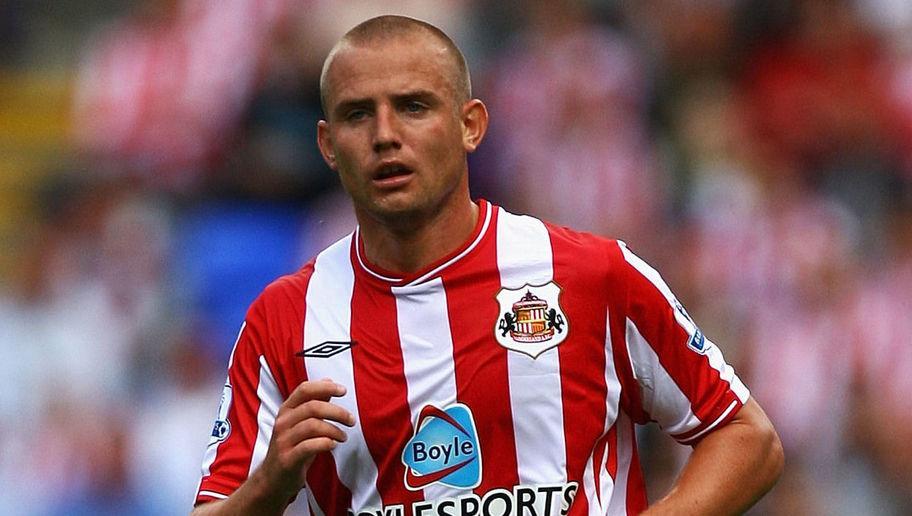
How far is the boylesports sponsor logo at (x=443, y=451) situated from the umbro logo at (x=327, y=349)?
267mm

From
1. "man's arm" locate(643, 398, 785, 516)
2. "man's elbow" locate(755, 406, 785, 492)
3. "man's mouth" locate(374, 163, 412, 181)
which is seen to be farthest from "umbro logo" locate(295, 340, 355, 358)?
"man's elbow" locate(755, 406, 785, 492)

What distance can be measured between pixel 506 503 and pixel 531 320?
433 millimetres

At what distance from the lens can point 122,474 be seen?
24.7 feet

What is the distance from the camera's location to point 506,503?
366 centimetres

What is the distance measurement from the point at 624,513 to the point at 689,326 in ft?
1.55

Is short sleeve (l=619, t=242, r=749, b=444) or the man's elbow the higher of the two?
short sleeve (l=619, t=242, r=749, b=444)

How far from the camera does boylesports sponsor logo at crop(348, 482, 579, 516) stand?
3658 mm

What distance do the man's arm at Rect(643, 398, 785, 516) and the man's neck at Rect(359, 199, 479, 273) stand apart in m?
0.77

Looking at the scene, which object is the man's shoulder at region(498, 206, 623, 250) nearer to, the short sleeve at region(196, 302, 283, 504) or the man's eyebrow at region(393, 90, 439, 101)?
the man's eyebrow at region(393, 90, 439, 101)

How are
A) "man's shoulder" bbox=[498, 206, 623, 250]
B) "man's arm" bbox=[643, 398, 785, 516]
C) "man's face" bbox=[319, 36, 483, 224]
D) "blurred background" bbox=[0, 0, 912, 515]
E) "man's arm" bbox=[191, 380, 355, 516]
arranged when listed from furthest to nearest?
1. "blurred background" bbox=[0, 0, 912, 515]
2. "man's shoulder" bbox=[498, 206, 623, 250]
3. "man's face" bbox=[319, 36, 483, 224]
4. "man's arm" bbox=[643, 398, 785, 516]
5. "man's arm" bbox=[191, 380, 355, 516]

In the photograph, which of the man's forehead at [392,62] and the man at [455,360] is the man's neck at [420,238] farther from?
the man's forehead at [392,62]

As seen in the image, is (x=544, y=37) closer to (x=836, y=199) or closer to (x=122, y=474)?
(x=836, y=199)

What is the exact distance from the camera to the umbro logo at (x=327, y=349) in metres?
3.83

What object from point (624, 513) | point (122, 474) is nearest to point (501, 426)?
point (624, 513)
